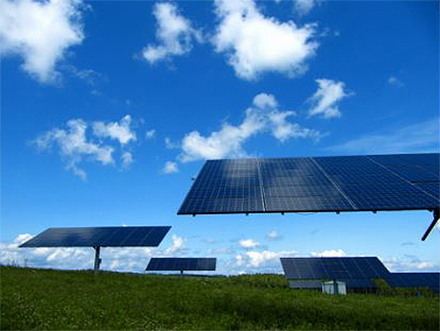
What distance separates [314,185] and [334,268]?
Result: 16.0m

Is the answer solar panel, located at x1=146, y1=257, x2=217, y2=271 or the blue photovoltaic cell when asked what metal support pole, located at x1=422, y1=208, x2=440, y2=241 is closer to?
the blue photovoltaic cell

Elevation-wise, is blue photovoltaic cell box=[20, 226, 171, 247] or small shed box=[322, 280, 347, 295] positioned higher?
blue photovoltaic cell box=[20, 226, 171, 247]

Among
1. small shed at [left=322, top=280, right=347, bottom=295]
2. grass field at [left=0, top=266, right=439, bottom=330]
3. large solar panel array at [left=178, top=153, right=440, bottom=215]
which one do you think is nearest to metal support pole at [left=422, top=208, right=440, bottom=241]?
large solar panel array at [left=178, top=153, right=440, bottom=215]

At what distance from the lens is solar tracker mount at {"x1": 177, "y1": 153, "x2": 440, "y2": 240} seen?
42.1ft

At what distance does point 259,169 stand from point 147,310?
844 centimetres

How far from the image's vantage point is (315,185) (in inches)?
596

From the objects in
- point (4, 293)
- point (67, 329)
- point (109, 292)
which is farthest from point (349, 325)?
point (4, 293)

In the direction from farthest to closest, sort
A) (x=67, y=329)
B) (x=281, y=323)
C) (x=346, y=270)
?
(x=346, y=270)
(x=281, y=323)
(x=67, y=329)

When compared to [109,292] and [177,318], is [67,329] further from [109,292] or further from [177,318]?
[109,292]

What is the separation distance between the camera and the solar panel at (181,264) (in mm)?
41703

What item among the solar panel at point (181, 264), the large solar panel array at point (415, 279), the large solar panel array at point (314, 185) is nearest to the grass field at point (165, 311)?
the large solar panel array at point (314, 185)

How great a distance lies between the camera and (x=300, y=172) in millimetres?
17594

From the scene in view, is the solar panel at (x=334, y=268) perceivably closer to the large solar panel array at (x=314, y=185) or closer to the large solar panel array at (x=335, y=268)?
the large solar panel array at (x=335, y=268)

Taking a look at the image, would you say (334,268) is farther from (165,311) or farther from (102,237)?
(102,237)
